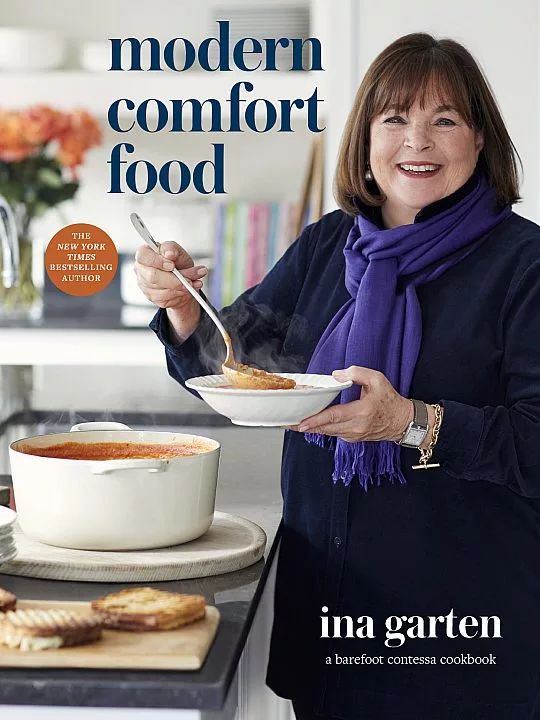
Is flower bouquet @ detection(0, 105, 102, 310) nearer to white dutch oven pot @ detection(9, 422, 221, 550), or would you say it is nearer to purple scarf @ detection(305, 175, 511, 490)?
purple scarf @ detection(305, 175, 511, 490)

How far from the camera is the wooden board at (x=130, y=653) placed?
0.78 m

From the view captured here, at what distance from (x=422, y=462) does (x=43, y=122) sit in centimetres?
139

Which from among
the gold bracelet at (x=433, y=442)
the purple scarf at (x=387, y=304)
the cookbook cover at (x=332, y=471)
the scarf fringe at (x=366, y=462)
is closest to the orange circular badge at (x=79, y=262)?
the cookbook cover at (x=332, y=471)

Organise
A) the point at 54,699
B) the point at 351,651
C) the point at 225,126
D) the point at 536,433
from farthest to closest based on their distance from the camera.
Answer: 1. the point at 225,126
2. the point at 351,651
3. the point at 536,433
4. the point at 54,699

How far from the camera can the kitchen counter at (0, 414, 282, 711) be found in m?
0.77

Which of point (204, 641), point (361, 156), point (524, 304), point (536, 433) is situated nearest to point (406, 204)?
point (361, 156)

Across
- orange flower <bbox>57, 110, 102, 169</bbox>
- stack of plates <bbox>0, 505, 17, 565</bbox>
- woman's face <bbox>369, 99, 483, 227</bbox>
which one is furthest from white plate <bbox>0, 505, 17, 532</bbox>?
orange flower <bbox>57, 110, 102, 169</bbox>

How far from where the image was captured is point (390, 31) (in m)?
2.04

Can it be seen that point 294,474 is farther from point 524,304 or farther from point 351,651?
point 524,304

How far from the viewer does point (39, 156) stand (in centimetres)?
234

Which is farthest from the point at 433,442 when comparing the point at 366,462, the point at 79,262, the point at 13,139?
the point at 13,139

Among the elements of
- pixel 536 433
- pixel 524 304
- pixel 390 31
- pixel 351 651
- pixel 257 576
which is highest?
pixel 390 31

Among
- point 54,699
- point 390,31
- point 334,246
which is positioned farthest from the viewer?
point 390,31

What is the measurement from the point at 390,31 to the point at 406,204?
817mm
